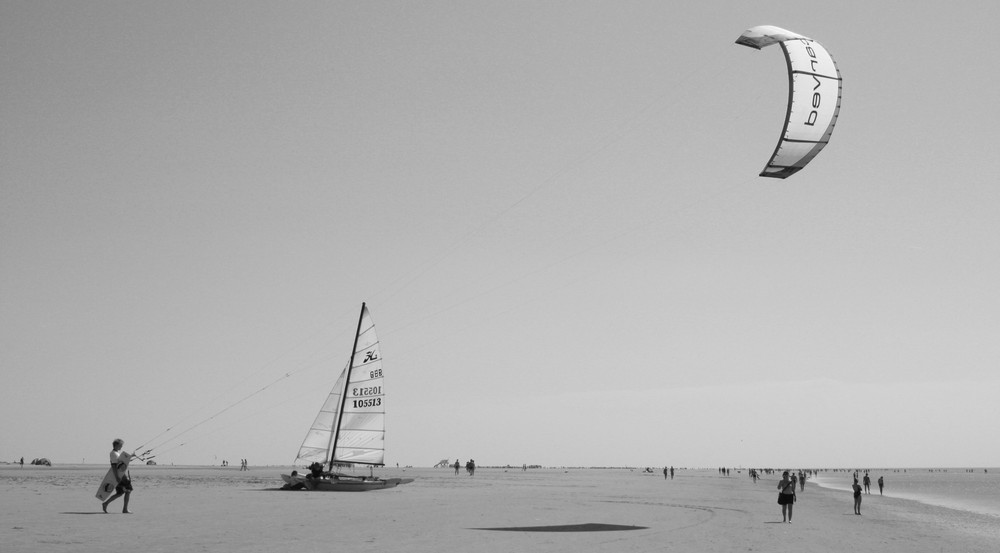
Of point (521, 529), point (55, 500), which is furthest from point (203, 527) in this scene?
point (55, 500)

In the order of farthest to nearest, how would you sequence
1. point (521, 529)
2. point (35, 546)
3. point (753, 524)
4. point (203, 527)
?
point (753, 524) → point (521, 529) → point (203, 527) → point (35, 546)

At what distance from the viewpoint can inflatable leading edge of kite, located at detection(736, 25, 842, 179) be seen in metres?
17.3

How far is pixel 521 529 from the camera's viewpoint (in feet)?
53.5

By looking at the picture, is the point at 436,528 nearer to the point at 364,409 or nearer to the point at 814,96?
the point at 814,96

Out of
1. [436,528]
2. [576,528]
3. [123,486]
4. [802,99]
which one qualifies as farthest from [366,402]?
[802,99]

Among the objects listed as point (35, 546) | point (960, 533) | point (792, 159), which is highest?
point (792, 159)

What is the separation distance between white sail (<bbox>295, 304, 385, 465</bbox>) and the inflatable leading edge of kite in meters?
23.6

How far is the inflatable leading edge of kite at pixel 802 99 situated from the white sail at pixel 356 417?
23579 mm

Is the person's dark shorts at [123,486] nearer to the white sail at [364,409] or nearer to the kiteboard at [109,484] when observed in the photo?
the kiteboard at [109,484]

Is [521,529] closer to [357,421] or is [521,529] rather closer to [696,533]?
[696,533]

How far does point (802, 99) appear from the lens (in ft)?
57.1

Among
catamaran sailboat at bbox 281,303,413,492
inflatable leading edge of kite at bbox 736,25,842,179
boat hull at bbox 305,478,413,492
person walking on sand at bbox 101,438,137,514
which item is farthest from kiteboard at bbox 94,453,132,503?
catamaran sailboat at bbox 281,303,413,492

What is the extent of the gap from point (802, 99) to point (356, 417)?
25382mm

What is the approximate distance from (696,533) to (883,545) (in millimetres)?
3924
